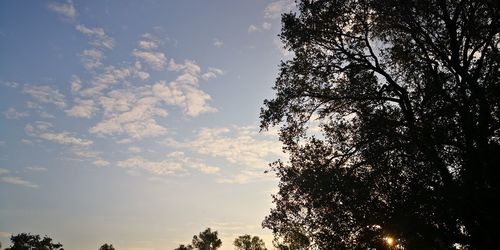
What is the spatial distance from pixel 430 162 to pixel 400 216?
2382mm

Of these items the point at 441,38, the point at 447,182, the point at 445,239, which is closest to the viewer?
the point at 447,182

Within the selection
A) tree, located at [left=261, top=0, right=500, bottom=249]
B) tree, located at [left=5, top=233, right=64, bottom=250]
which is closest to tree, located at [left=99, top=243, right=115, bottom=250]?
tree, located at [left=5, top=233, right=64, bottom=250]

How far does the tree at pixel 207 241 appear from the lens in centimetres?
12381

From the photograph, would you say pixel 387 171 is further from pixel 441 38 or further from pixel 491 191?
pixel 441 38

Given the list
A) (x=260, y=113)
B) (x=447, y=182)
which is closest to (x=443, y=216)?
(x=447, y=182)

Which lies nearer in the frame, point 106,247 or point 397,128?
point 397,128

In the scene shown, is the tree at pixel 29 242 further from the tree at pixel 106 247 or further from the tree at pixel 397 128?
the tree at pixel 397 128

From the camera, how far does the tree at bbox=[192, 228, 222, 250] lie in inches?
4875

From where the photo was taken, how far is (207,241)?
124m

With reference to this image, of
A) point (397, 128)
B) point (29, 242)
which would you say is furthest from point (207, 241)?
point (397, 128)

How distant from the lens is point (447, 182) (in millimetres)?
14156

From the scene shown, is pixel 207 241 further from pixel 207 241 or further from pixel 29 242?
pixel 29 242

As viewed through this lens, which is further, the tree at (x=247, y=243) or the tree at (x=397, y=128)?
the tree at (x=247, y=243)

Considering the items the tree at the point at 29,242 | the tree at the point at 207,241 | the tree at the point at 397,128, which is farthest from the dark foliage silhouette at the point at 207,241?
the tree at the point at 397,128
